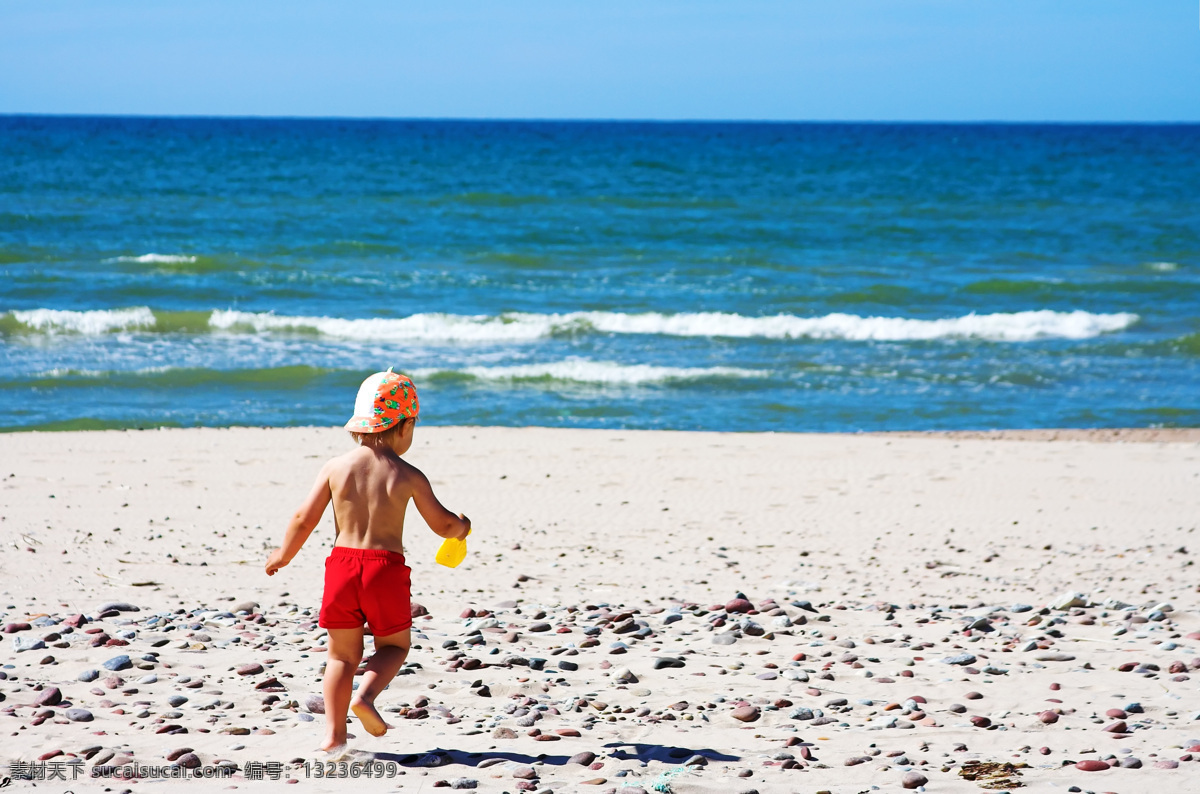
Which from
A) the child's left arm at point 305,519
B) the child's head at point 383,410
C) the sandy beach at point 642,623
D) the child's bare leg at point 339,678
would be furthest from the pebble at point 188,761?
the child's head at point 383,410

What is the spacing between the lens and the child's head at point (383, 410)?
13.1 feet

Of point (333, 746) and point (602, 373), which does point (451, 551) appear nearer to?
point (333, 746)

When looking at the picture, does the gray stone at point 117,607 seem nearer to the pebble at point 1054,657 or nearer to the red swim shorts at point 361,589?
the red swim shorts at point 361,589

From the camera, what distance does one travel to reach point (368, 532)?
403 cm

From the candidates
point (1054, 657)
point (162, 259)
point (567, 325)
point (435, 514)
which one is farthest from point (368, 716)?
point (162, 259)

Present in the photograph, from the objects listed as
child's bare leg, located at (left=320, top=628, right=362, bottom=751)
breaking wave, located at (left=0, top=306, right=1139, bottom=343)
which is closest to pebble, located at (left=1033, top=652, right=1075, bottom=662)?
child's bare leg, located at (left=320, top=628, right=362, bottom=751)

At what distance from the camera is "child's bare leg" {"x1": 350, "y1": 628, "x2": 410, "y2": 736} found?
403 centimetres

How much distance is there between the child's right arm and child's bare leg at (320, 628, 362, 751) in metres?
0.47

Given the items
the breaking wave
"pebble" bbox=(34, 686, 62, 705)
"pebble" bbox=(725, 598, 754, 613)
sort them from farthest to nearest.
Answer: the breaking wave < "pebble" bbox=(725, 598, 754, 613) < "pebble" bbox=(34, 686, 62, 705)

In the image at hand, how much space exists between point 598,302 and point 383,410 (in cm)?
1763

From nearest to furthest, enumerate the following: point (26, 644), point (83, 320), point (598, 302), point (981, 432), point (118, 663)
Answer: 1. point (118, 663)
2. point (26, 644)
3. point (981, 432)
4. point (83, 320)
5. point (598, 302)

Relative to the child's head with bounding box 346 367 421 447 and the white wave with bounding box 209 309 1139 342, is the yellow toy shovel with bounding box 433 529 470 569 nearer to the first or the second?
the child's head with bounding box 346 367 421 447

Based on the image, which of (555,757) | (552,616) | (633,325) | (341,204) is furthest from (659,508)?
(341,204)

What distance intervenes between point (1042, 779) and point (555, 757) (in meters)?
1.75
